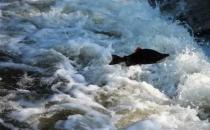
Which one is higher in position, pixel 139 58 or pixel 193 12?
pixel 193 12

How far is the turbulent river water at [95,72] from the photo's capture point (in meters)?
6.52

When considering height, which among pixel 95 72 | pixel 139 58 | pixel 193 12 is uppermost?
pixel 193 12

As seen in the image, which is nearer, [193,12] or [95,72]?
[95,72]

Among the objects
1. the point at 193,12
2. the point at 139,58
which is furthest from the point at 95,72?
the point at 193,12

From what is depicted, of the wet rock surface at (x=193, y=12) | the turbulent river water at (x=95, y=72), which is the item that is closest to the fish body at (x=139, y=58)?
the turbulent river water at (x=95, y=72)

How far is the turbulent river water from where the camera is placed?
21.4ft

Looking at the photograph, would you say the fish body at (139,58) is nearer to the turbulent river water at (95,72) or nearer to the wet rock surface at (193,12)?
the turbulent river water at (95,72)

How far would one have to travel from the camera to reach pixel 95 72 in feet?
25.5

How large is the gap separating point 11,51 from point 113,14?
2.50 m

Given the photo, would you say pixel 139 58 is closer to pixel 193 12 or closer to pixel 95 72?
pixel 95 72

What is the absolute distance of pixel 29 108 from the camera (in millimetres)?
6688

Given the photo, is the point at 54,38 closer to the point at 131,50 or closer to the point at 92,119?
the point at 131,50

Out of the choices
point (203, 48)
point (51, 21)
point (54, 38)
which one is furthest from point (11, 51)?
point (203, 48)

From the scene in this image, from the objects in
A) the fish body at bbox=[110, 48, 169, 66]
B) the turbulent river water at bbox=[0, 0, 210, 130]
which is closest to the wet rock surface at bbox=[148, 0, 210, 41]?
the turbulent river water at bbox=[0, 0, 210, 130]
